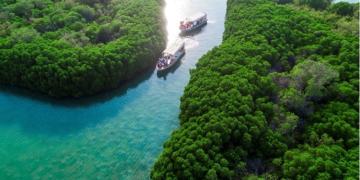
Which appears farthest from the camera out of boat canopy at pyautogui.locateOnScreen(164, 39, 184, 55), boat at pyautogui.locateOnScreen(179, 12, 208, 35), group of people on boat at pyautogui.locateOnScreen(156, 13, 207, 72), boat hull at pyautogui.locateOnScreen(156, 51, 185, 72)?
boat at pyautogui.locateOnScreen(179, 12, 208, 35)

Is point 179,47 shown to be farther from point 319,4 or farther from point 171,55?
point 319,4

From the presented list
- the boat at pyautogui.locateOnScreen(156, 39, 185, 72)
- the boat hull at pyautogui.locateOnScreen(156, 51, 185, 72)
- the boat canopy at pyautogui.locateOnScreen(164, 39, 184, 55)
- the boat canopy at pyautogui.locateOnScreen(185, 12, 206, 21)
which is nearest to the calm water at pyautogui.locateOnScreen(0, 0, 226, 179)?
the boat hull at pyautogui.locateOnScreen(156, 51, 185, 72)

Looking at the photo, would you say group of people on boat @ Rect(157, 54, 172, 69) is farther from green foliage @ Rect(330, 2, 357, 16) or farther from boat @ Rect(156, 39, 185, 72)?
green foliage @ Rect(330, 2, 357, 16)

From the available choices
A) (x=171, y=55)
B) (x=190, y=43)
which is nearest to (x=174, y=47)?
(x=171, y=55)

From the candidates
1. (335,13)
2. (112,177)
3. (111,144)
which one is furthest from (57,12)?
(335,13)

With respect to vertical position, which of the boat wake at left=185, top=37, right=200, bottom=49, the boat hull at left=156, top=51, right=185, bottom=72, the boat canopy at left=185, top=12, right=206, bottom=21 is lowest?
the boat hull at left=156, top=51, right=185, bottom=72

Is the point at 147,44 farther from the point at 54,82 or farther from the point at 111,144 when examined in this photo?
the point at 111,144
